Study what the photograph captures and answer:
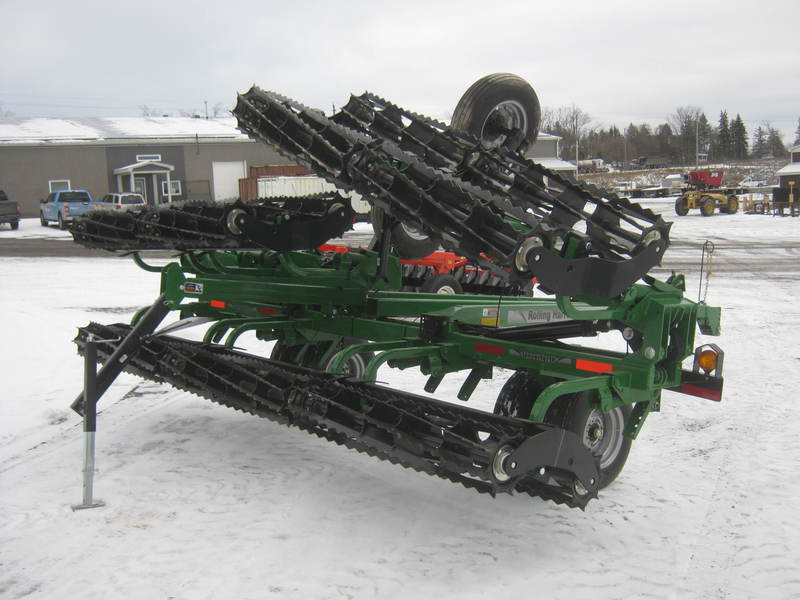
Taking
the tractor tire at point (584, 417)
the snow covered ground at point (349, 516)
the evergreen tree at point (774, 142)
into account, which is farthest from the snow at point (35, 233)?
the evergreen tree at point (774, 142)

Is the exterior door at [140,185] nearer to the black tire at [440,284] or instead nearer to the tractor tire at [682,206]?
the tractor tire at [682,206]

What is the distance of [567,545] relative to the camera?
4.12 meters

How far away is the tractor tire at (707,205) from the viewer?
37656 mm

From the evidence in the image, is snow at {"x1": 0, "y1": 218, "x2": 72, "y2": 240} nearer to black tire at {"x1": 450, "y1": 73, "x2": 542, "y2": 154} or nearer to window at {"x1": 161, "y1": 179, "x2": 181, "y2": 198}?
window at {"x1": 161, "y1": 179, "x2": 181, "y2": 198}

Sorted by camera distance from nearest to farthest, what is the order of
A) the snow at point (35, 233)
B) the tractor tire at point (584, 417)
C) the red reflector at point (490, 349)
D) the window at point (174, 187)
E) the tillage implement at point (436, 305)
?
the tillage implement at point (436, 305) < the tractor tire at point (584, 417) < the red reflector at point (490, 349) < the snow at point (35, 233) < the window at point (174, 187)

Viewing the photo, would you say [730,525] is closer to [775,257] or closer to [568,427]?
[568,427]

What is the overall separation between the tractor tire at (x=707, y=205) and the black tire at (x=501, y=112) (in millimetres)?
34674

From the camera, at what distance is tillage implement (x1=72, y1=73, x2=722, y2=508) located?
3.83m

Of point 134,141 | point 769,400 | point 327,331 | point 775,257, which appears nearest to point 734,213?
point 775,257

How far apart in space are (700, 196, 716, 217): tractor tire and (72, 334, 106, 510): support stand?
37457 mm

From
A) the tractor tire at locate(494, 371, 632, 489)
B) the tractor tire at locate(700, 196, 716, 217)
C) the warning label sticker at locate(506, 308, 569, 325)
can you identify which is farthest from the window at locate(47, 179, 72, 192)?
the tractor tire at locate(494, 371, 632, 489)

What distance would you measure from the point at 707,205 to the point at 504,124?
34952 mm

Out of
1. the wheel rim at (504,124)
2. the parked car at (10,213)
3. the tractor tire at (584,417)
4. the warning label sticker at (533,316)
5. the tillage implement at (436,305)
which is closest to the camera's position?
the tillage implement at (436,305)

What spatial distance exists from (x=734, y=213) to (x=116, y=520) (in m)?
39.9
